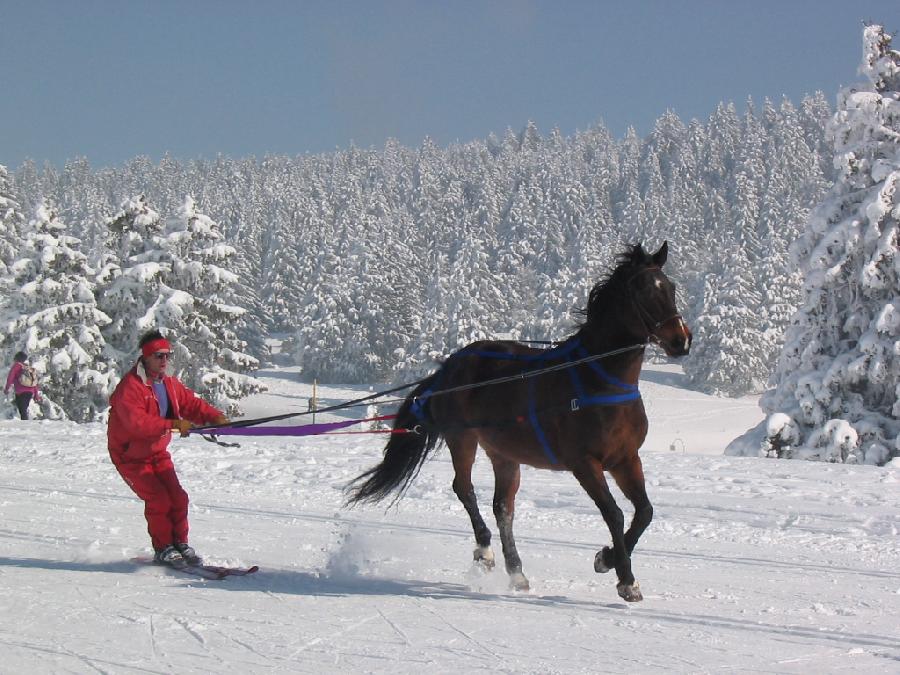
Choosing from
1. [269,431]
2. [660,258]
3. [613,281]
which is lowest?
[269,431]

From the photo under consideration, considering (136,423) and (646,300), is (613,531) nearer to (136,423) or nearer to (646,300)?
(646,300)

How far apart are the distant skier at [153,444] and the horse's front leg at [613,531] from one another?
3.21 metres

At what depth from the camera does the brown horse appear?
20.4 ft

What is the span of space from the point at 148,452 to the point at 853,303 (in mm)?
18176

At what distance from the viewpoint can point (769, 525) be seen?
31.7 feet

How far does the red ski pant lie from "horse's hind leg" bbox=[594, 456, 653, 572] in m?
3.52

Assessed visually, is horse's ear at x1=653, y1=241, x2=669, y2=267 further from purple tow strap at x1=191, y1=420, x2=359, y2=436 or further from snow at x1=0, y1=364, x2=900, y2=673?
purple tow strap at x1=191, y1=420, x2=359, y2=436

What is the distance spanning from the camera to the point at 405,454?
8.26 m

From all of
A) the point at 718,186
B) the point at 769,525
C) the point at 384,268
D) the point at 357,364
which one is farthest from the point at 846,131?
the point at 718,186

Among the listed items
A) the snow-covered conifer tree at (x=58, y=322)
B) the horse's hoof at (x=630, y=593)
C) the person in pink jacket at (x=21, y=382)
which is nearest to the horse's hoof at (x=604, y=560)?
the horse's hoof at (x=630, y=593)

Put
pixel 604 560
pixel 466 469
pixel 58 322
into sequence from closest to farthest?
pixel 604 560 < pixel 466 469 < pixel 58 322

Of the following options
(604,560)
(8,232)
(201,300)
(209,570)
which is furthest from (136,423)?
(8,232)

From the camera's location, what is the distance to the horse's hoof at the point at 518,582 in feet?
21.9

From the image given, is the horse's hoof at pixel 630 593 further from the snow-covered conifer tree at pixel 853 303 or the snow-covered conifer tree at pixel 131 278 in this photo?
the snow-covered conifer tree at pixel 131 278
